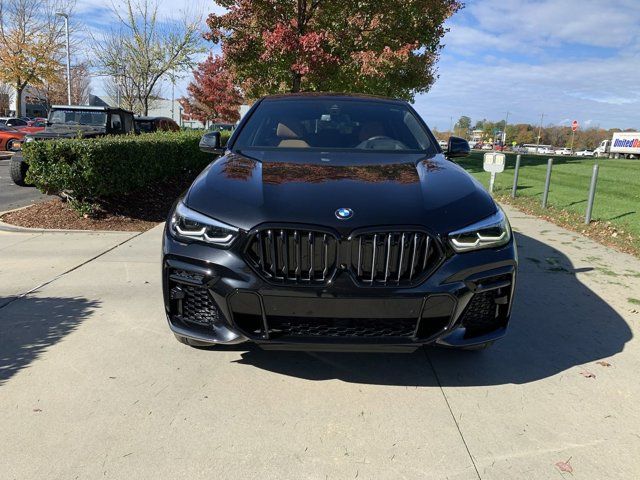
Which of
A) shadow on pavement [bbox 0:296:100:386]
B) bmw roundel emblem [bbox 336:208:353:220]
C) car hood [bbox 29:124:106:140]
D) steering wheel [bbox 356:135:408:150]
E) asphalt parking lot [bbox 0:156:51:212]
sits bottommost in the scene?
asphalt parking lot [bbox 0:156:51:212]

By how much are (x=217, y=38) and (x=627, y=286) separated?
479 inches

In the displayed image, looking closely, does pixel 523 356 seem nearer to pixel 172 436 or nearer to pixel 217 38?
pixel 172 436

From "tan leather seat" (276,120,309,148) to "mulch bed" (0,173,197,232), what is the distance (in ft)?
12.7

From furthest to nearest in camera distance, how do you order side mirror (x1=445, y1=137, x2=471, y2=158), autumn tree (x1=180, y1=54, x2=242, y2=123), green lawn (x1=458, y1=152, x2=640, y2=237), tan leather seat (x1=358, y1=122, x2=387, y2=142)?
autumn tree (x1=180, y1=54, x2=242, y2=123) < green lawn (x1=458, y1=152, x2=640, y2=237) < side mirror (x1=445, y1=137, x2=471, y2=158) < tan leather seat (x1=358, y1=122, x2=387, y2=142)

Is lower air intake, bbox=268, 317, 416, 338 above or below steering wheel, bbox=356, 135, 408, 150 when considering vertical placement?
below

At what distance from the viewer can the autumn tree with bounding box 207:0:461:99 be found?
1288cm

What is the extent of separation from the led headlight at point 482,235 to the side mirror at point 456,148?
59.4 inches

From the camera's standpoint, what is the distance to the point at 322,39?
12836 mm

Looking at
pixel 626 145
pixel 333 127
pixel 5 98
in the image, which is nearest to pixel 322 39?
pixel 333 127

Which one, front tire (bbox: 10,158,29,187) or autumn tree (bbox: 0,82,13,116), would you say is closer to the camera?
front tire (bbox: 10,158,29,187)

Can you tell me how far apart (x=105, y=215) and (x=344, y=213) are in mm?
6063

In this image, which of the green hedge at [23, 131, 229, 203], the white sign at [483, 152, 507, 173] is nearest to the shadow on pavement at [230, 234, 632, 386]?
the green hedge at [23, 131, 229, 203]

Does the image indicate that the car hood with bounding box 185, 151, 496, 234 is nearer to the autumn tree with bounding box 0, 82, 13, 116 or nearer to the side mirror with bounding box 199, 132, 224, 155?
the side mirror with bounding box 199, 132, 224, 155

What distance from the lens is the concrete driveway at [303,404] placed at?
2.33 m
